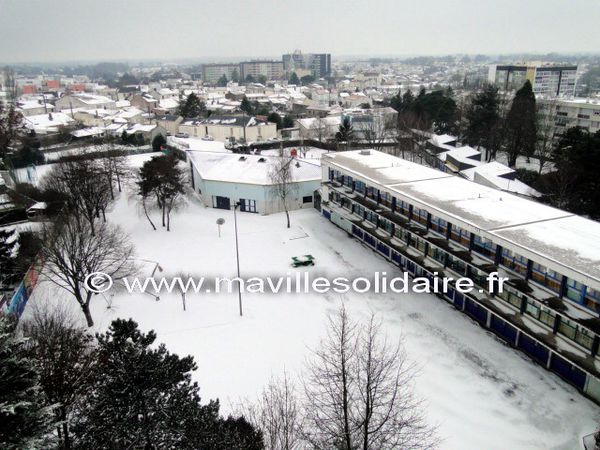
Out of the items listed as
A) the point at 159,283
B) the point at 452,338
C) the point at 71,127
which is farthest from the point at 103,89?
the point at 452,338

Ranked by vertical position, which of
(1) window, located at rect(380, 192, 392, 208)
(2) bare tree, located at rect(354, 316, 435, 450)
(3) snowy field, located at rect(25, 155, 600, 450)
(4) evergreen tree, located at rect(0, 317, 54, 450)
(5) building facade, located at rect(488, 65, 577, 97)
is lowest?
(3) snowy field, located at rect(25, 155, 600, 450)

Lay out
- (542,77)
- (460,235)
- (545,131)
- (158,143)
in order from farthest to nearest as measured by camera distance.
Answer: (542,77)
(158,143)
(545,131)
(460,235)

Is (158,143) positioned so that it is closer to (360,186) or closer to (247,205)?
(247,205)

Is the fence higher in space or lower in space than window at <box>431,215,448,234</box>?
lower

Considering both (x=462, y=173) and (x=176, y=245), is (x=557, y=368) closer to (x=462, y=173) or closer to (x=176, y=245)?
(x=176, y=245)

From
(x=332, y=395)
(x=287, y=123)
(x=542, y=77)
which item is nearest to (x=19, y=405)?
(x=332, y=395)

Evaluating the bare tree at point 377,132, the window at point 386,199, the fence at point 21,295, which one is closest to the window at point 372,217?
the window at point 386,199

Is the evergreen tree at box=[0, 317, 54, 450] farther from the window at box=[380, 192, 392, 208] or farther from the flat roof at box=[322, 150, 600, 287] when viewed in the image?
the window at box=[380, 192, 392, 208]

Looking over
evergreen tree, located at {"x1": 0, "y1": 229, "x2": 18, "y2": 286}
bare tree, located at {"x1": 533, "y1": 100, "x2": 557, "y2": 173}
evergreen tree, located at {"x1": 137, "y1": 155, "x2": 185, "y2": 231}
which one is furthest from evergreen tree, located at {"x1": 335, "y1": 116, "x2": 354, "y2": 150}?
evergreen tree, located at {"x1": 0, "y1": 229, "x2": 18, "y2": 286}
